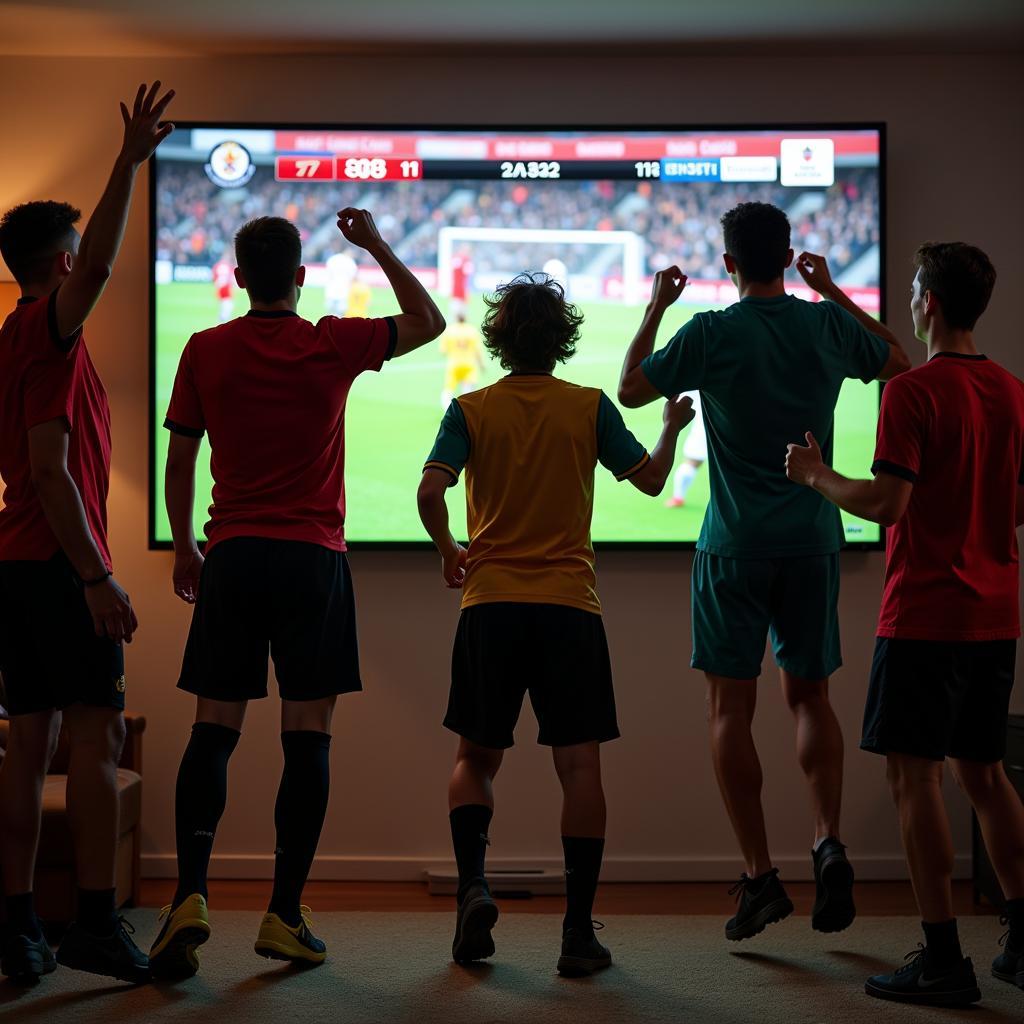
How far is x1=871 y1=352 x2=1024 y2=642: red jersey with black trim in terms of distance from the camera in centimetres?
250

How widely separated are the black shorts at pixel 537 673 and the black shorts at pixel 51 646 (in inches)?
29.4

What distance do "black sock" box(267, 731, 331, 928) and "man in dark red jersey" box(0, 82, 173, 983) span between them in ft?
1.08

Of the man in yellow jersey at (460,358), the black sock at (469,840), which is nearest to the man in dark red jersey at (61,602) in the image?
the black sock at (469,840)

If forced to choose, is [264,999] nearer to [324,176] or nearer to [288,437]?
[288,437]

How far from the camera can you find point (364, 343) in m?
2.70

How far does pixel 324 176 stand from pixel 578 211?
877mm

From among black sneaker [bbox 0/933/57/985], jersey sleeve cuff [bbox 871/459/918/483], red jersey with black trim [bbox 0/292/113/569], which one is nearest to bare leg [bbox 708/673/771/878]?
jersey sleeve cuff [bbox 871/459/918/483]

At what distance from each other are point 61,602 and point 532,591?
3.31 feet

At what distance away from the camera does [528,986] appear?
104 inches

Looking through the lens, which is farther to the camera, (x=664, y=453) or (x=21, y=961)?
(x=664, y=453)

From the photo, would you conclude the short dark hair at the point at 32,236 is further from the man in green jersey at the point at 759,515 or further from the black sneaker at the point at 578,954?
the black sneaker at the point at 578,954

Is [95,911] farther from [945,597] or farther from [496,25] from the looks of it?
[496,25]

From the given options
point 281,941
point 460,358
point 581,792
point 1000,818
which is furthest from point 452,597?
point 1000,818

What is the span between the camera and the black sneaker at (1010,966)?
102 inches
